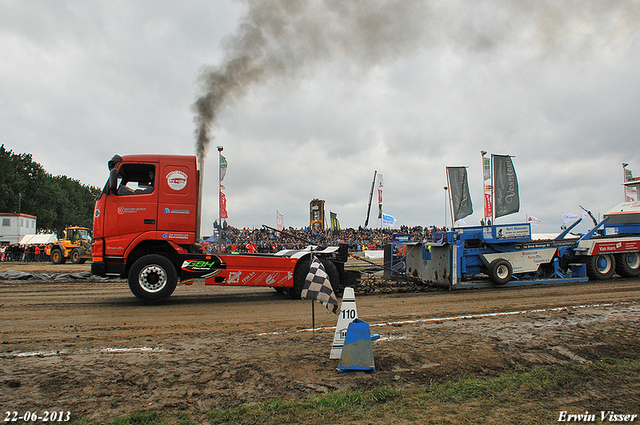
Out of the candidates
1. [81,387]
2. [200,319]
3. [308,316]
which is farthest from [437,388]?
[200,319]

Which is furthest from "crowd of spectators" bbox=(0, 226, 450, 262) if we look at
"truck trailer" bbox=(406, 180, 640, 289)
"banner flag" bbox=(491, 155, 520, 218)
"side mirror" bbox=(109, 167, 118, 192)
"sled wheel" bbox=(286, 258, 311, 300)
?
"side mirror" bbox=(109, 167, 118, 192)

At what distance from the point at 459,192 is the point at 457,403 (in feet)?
79.0

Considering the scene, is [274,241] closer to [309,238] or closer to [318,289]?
[309,238]

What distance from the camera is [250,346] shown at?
5035 mm

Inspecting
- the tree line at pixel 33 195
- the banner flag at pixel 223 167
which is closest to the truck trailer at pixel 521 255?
the banner flag at pixel 223 167

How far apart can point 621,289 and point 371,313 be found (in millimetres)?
7859

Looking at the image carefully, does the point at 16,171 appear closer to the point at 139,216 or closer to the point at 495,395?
the point at 139,216

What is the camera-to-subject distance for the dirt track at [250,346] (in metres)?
3.59

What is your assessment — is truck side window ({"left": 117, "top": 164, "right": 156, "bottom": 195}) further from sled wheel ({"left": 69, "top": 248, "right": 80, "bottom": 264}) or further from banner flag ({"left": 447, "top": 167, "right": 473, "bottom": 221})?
banner flag ({"left": 447, "top": 167, "right": 473, "bottom": 221})

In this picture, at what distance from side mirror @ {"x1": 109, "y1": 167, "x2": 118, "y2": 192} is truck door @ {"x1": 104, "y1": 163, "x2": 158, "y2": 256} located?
9 cm

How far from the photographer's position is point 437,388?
12.2 ft

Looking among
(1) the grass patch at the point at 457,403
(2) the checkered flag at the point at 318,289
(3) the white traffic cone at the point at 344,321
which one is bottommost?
(1) the grass patch at the point at 457,403

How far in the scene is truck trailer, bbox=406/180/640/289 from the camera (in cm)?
1152

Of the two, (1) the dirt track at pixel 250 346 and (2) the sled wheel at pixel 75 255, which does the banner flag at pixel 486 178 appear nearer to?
(1) the dirt track at pixel 250 346
